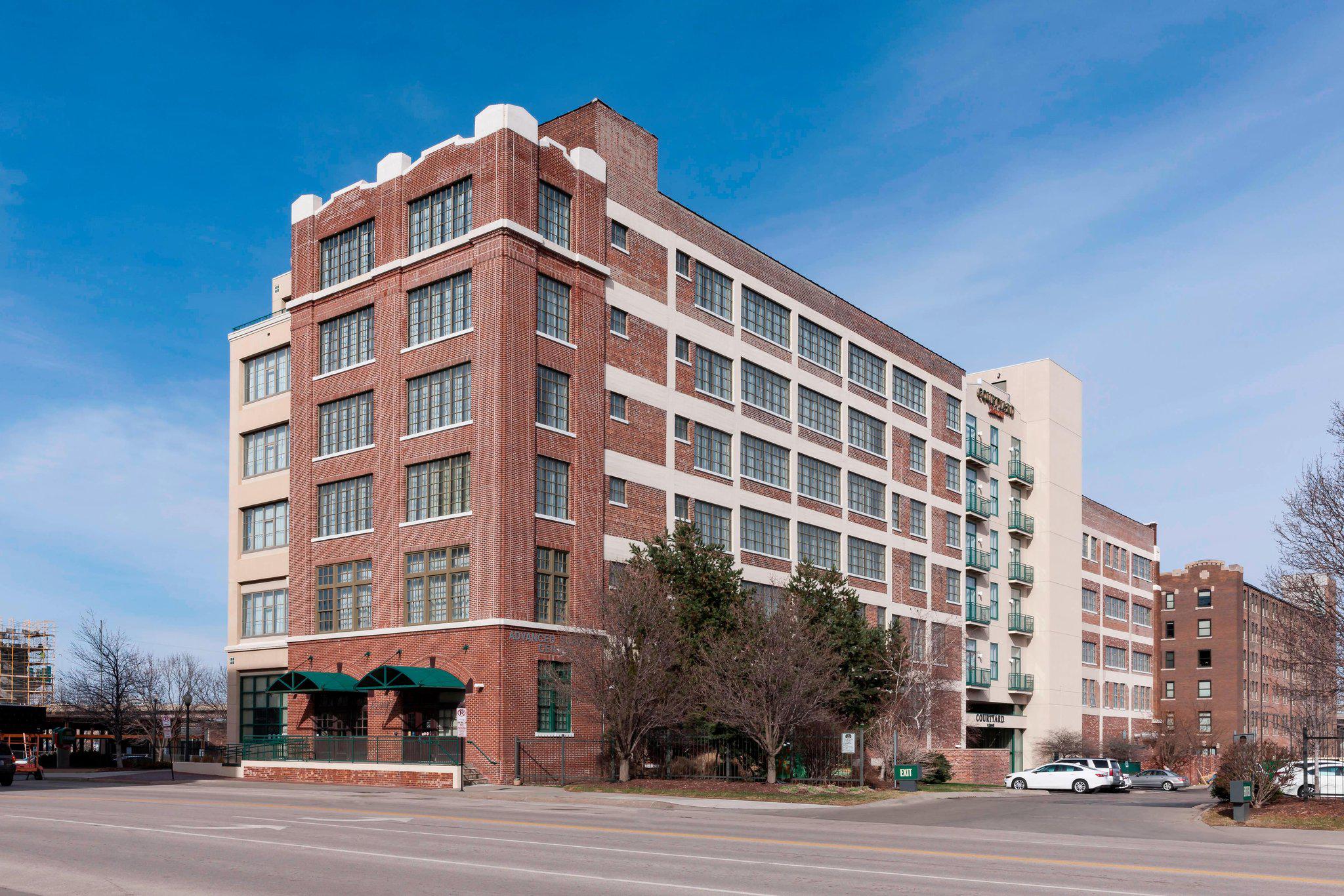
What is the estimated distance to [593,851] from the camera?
18.1 metres

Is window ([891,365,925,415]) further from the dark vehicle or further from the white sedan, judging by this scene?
the dark vehicle

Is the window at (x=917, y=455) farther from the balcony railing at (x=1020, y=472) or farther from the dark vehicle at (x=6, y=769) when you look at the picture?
the dark vehicle at (x=6, y=769)

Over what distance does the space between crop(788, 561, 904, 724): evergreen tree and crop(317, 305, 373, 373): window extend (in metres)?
18.9

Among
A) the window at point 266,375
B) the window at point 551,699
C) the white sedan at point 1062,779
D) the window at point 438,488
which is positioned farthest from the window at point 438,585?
the white sedan at point 1062,779

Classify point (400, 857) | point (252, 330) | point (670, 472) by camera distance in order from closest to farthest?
point (400, 857) < point (670, 472) < point (252, 330)

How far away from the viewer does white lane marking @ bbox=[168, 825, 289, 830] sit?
2144 cm

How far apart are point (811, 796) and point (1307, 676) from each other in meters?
15.0

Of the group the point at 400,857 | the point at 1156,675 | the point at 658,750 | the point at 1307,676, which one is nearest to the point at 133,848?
the point at 400,857

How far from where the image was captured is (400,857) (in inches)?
655

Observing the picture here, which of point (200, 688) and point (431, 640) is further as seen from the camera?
point (200, 688)

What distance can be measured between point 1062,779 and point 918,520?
17.6 meters

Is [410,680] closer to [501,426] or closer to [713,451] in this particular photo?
[501,426]

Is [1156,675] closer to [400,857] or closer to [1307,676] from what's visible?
[1307,676]

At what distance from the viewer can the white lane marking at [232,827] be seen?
70.3ft
